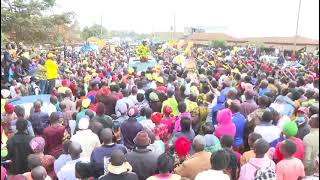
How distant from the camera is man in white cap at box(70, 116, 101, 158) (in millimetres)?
5438

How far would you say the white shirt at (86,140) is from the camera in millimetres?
5430

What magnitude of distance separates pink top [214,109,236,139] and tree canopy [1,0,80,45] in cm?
998

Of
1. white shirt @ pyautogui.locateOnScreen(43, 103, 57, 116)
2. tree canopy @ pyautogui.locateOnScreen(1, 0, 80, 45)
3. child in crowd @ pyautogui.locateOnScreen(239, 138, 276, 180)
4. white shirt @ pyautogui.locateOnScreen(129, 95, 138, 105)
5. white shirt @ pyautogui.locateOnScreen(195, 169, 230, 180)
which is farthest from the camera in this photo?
tree canopy @ pyautogui.locateOnScreen(1, 0, 80, 45)

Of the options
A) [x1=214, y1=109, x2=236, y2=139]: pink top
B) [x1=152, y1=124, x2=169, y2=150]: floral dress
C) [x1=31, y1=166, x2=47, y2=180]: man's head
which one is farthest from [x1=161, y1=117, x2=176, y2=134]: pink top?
[x1=31, y1=166, x2=47, y2=180]: man's head

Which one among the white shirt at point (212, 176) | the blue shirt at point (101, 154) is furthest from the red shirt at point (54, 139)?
the white shirt at point (212, 176)

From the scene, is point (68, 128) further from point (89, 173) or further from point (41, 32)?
point (41, 32)

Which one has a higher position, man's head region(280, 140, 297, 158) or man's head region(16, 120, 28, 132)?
man's head region(280, 140, 297, 158)

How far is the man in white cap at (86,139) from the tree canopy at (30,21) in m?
9.31

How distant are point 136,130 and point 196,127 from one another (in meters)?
0.97

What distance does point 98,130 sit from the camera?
19.3ft

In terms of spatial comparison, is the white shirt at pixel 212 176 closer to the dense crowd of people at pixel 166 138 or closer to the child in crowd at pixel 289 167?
the dense crowd of people at pixel 166 138

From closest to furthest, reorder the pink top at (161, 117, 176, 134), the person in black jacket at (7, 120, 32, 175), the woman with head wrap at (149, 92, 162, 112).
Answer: the person in black jacket at (7, 120, 32, 175) < the pink top at (161, 117, 176, 134) < the woman with head wrap at (149, 92, 162, 112)

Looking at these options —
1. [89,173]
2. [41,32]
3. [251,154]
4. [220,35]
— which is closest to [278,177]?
[251,154]

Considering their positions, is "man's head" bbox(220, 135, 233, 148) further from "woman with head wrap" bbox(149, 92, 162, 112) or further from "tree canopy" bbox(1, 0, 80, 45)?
"tree canopy" bbox(1, 0, 80, 45)
